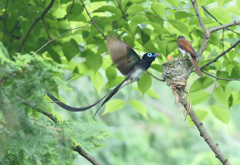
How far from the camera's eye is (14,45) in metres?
2.85

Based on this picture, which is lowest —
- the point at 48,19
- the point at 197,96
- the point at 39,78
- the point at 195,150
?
the point at 195,150

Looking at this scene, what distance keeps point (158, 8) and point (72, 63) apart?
923 millimetres

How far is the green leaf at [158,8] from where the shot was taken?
2.44m

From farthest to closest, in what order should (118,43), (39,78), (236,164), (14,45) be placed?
1. (236,164)
2. (14,45)
3. (118,43)
4. (39,78)

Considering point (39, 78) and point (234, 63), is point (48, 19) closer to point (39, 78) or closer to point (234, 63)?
point (234, 63)

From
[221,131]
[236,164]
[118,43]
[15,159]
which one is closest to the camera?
[15,159]

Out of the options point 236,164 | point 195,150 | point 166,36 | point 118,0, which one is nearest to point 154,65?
point 166,36

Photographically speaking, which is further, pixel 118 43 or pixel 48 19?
pixel 48 19

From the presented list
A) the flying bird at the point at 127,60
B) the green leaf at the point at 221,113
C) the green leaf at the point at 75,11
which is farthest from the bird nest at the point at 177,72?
the green leaf at the point at 75,11

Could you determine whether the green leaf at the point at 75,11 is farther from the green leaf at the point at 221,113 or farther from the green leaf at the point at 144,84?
the green leaf at the point at 221,113

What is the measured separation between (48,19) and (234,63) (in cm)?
123

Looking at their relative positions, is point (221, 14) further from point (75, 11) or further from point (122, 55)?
point (75, 11)

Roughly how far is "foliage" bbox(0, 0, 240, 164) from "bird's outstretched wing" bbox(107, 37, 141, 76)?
20 centimetres

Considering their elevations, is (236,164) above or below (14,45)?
below
